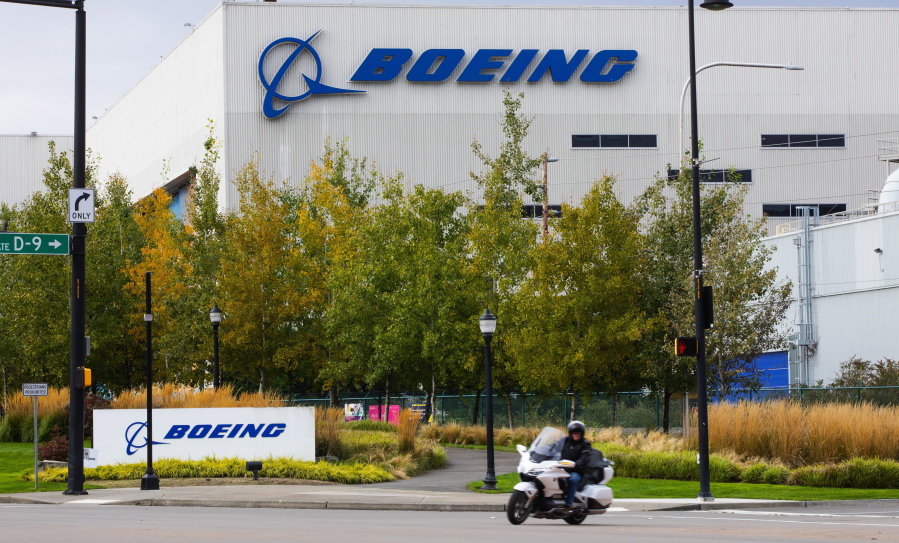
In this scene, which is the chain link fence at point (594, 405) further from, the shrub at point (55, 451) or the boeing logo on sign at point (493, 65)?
the boeing logo on sign at point (493, 65)

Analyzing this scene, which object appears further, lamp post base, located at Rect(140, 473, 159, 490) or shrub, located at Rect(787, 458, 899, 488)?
lamp post base, located at Rect(140, 473, 159, 490)

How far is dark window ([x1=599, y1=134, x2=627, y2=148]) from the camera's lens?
64.2 meters

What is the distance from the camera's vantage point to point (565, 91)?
210 feet

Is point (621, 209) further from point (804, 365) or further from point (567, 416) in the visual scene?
point (804, 365)

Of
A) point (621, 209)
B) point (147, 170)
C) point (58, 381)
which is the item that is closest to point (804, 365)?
point (621, 209)

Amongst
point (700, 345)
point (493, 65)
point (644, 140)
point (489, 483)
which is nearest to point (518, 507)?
point (700, 345)

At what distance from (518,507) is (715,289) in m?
18.5

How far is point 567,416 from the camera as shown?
139 feet

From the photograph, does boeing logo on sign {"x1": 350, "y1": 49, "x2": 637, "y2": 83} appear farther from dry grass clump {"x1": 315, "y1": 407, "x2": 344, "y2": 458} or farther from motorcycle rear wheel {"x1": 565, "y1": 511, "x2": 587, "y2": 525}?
motorcycle rear wheel {"x1": 565, "y1": 511, "x2": 587, "y2": 525}

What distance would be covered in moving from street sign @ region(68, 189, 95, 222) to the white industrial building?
38510mm

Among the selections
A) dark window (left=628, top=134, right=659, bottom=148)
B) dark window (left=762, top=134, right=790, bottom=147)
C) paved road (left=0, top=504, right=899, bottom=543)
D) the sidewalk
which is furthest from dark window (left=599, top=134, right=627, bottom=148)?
paved road (left=0, top=504, right=899, bottom=543)

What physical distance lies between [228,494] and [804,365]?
123 feet

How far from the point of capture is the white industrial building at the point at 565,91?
62.5 m

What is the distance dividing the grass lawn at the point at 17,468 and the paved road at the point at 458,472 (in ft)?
24.7
